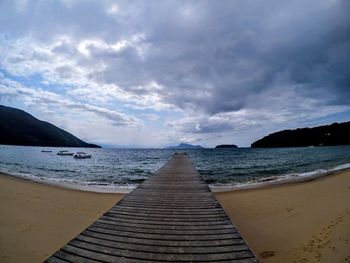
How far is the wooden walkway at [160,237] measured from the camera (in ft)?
12.3

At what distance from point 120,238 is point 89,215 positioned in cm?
639

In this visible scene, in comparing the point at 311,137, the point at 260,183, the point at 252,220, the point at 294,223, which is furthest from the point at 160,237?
the point at 311,137

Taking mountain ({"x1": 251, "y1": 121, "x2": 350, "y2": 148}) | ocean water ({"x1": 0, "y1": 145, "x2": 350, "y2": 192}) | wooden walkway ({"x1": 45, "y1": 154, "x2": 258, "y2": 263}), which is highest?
mountain ({"x1": 251, "y1": 121, "x2": 350, "y2": 148})

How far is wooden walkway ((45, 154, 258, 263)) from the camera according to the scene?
12.3 ft

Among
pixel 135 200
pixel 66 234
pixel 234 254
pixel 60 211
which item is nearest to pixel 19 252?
pixel 66 234

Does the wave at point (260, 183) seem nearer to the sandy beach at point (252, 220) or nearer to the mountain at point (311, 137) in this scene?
the sandy beach at point (252, 220)

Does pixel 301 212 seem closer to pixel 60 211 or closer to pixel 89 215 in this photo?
pixel 89 215

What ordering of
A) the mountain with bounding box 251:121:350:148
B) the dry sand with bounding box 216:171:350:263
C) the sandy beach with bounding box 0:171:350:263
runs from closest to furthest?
the dry sand with bounding box 216:171:350:263 < the sandy beach with bounding box 0:171:350:263 < the mountain with bounding box 251:121:350:148

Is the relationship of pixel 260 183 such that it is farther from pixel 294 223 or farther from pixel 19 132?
pixel 19 132

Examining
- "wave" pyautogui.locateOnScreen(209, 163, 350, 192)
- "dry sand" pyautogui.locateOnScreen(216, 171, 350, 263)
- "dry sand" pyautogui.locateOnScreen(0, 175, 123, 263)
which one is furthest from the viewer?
"wave" pyautogui.locateOnScreen(209, 163, 350, 192)

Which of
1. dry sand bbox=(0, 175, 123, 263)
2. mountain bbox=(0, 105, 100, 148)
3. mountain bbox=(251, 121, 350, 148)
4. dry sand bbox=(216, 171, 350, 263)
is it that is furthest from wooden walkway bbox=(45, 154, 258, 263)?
mountain bbox=(0, 105, 100, 148)

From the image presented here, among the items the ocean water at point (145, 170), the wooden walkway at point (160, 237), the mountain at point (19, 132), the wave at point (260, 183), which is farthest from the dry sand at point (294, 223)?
the mountain at point (19, 132)

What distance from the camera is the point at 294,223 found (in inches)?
323

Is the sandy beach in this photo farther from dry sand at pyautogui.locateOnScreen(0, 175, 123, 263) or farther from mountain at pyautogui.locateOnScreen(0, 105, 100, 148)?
mountain at pyautogui.locateOnScreen(0, 105, 100, 148)
